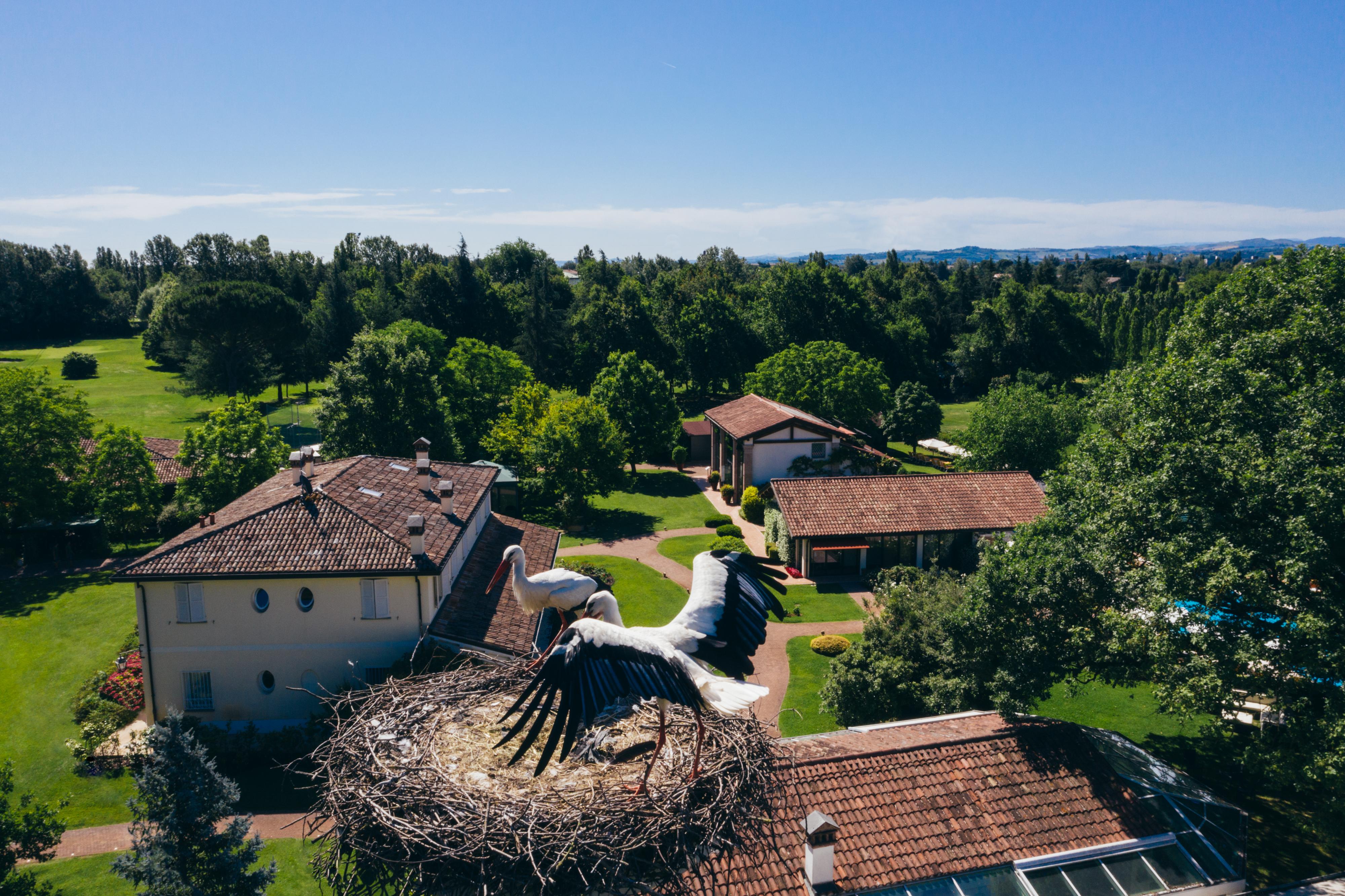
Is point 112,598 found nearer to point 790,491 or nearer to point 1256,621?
point 790,491

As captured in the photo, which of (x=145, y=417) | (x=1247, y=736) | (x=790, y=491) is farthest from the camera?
(x=145, y=417)

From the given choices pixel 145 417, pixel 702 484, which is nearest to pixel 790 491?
pixel 702 484

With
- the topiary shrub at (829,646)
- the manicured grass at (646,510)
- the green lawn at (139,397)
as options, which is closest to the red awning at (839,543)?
the topiary shrub at (829,646)

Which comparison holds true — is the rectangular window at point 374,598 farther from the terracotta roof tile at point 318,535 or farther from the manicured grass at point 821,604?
the manicured grass at point 821,604

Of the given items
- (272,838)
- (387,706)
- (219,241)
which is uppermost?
(219,241)

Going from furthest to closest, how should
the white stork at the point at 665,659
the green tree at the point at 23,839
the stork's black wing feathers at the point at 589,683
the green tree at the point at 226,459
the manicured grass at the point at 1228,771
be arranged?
the green tree at the point at 226,459 → the manicured grass at the point at 1228,771 → the green tree at the point at 23,839 → the white stork at the point at 665,659 → the stork's black wing feathers at the point at 589,683

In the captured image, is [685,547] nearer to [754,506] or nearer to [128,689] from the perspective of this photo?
[754,506]

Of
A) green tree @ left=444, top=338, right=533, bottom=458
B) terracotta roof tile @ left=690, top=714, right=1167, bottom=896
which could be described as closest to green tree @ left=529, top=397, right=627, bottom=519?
green tree @ left=444, top=338, right=533, bottom=458
